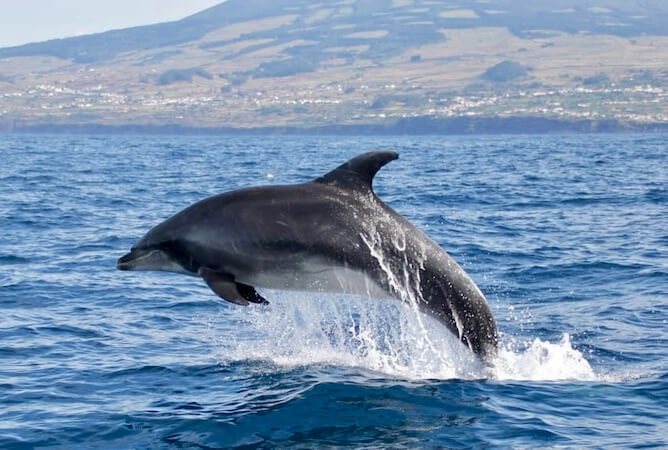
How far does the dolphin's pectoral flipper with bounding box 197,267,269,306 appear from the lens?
11414mm

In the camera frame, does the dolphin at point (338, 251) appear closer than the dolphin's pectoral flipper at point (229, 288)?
No

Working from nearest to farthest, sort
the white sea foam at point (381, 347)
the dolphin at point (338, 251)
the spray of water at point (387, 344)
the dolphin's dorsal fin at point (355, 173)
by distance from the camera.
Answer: the dolphin at point (338, 251)
the dolphin's dorsal fin at point (355, 173)
the spray of water at point (387, 344)
the white sea foam at point (381, 347)

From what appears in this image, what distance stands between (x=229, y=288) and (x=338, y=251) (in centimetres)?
137

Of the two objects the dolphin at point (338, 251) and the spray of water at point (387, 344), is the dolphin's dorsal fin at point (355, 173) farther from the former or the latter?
the spray of water at point (387, 344)

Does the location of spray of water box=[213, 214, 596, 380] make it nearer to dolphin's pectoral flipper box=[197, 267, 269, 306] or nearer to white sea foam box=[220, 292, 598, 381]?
white sea foam box=[220, 292, 598, 381]

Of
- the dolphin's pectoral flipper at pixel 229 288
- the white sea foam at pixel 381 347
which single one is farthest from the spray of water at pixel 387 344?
the dolphin's pectoral flipper at pixel 229 288

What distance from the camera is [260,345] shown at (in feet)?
48.6

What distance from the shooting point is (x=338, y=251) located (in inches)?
472

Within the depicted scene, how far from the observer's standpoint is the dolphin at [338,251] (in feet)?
39.3

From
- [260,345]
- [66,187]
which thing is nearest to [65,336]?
[260,345]

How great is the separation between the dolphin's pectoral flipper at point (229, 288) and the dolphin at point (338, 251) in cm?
2

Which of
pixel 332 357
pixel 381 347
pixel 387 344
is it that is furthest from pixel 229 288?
pixel 387 344

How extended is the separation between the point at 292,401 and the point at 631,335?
631 cm

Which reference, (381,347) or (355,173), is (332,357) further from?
(355,173)
